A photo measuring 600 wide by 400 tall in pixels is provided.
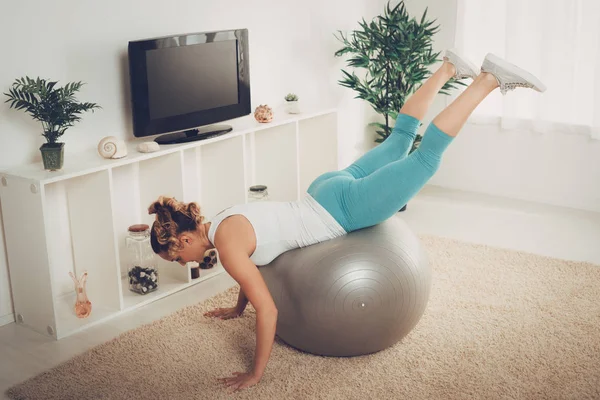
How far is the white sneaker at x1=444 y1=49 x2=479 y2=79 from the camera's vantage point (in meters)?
3.03

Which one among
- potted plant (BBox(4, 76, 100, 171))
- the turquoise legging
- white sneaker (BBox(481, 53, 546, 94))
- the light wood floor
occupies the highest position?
white sneaker (BBox(481, 53, 546, 94))

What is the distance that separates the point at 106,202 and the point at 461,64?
64.3 inches

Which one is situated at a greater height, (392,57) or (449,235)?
(392,57)

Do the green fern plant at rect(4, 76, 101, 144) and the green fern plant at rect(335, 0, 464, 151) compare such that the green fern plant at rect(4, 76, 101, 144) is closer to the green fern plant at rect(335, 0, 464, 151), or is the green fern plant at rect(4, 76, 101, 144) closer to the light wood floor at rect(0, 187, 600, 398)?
the light wood floor at rect(0, 187, 600, 398)

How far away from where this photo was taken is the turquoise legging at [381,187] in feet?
8.80

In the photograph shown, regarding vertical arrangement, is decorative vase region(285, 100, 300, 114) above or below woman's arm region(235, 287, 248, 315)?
above

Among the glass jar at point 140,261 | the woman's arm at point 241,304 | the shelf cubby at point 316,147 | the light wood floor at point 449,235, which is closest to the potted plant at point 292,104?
the shelf cubby at point 316,147

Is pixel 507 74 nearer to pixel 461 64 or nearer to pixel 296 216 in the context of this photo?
pixel 461 64

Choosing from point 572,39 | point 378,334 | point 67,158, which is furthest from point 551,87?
point 67,158

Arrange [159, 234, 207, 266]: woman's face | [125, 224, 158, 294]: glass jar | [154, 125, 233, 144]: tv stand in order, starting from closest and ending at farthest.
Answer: [159, 234, 207, 266]: woman's face, [125, 224, 158, 294]: glass jar, [154, 125, 233, 144]: tv stand

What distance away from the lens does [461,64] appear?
3.03m

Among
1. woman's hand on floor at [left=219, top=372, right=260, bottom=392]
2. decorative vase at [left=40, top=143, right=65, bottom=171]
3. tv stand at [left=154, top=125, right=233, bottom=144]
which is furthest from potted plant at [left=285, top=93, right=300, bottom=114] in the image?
woman's hand on floor at [left=219, top=372, right=260, bottom=392]

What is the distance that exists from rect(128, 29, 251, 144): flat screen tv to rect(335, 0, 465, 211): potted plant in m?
0.89

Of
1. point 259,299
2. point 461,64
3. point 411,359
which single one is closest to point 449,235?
point 461,64
